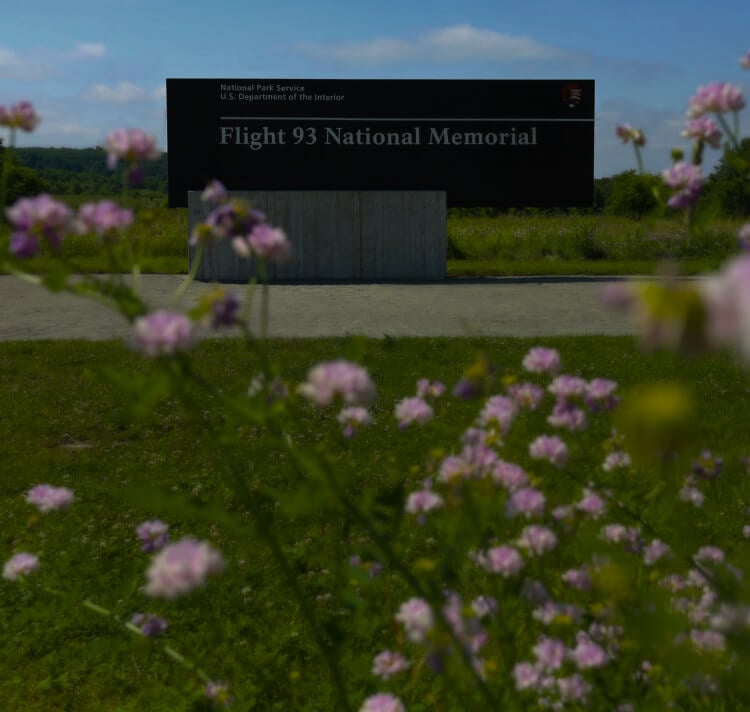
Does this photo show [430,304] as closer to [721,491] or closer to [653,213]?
[721,491]

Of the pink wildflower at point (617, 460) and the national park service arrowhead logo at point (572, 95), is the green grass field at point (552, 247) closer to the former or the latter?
the national park service arrowhead logo at point (572, 95)

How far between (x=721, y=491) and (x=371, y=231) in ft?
39.6

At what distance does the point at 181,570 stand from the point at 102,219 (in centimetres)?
56

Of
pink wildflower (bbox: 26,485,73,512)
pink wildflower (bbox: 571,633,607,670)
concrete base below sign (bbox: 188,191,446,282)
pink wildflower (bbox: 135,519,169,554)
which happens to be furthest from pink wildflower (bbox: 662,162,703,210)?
concrete base below sign (bbox: 188,191,446,282)

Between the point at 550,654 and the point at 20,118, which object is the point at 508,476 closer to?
the point at 550,654

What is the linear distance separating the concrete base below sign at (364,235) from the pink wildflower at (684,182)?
14.4 meters

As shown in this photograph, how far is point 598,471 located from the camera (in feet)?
6.65

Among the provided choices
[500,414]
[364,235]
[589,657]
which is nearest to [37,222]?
[500,414]

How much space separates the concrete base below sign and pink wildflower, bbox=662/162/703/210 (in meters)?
14.4

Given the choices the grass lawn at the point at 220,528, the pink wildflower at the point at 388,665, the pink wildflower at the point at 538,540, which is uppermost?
the pink wildflower at the point at 538,540

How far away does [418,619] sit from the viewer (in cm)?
→ 152

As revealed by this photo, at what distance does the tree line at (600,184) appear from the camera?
6.49ft

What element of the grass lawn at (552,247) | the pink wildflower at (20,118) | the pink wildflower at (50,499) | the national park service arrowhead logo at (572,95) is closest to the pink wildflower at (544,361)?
the pink wildflower at (20,118)

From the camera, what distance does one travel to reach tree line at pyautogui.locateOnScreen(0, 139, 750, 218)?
1.98 m
